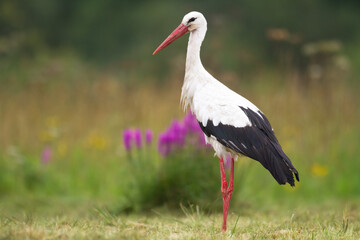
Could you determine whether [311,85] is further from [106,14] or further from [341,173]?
[106,14]

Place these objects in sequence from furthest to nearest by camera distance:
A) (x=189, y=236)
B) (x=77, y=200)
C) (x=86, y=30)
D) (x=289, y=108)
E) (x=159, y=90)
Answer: (x=86, y=30) → (x=159, y=90) → (x=289, y=108) → (x=77, y=200) → (x=189, y=236)

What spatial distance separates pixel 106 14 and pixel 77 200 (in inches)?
435

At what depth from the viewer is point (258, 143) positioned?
4074 mm

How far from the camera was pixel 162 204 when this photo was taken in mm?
5676

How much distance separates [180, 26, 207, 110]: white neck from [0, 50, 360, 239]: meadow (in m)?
0.92

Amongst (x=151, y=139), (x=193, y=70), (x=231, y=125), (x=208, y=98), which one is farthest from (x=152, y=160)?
(x=231, y=125)

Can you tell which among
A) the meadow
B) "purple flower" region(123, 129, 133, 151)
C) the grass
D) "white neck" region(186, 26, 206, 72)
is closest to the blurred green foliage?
the meadow

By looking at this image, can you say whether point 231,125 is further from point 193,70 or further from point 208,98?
point 193,70

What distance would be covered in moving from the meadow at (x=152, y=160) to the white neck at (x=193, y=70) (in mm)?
919

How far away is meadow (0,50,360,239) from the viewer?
Answer: 18.2 ft

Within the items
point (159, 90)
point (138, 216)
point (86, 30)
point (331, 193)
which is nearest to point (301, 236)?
point (138, 216)

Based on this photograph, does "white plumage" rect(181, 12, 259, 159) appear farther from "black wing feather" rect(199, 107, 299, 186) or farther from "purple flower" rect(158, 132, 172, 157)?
"purple flower" rect(158, 132, 172, 157)

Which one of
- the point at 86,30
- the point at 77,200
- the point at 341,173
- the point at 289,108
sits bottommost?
the point at 77,200

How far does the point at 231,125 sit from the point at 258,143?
0.24 metres
